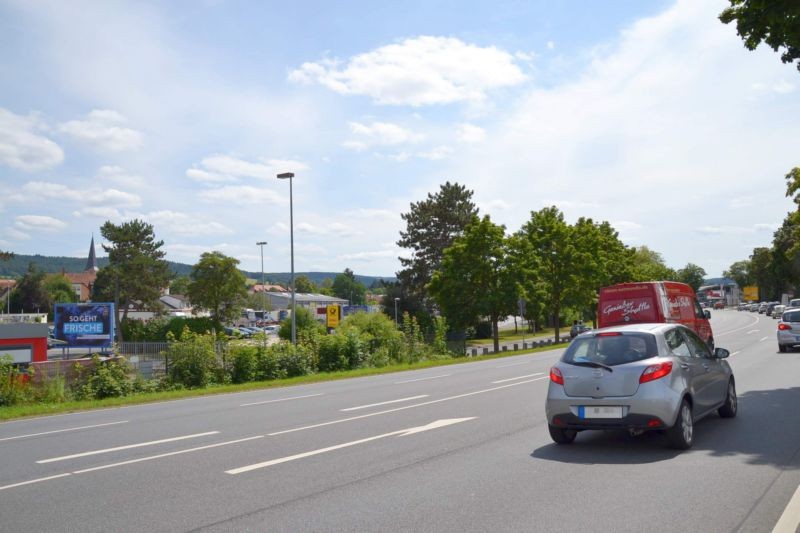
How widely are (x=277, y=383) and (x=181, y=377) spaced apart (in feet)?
10.7

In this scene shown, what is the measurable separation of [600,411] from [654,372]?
0.79 m

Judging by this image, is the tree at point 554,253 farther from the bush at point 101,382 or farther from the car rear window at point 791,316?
the bush at point 101,382

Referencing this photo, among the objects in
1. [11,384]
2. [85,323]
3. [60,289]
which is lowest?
[11,384]

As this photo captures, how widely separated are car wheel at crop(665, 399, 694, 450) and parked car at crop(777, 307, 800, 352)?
20295 millimetres

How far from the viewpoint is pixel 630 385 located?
8.27m

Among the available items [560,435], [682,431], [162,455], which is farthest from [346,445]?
[682,431]

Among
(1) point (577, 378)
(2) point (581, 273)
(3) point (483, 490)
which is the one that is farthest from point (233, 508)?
(2) point (581, 273)

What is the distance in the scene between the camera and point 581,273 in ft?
181

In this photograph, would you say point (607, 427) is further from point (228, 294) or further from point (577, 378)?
point (228, 294)

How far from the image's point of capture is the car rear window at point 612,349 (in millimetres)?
8586

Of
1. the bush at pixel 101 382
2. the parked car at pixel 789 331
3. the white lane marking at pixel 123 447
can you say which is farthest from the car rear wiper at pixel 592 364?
the parked car at pixel 789 331

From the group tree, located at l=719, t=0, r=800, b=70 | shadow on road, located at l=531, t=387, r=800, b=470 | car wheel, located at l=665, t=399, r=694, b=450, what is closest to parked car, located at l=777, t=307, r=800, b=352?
tree, located at l=719, t=0, r=800, b=70

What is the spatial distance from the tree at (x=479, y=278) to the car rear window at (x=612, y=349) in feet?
113

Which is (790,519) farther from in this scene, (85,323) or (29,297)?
(29,297)
